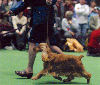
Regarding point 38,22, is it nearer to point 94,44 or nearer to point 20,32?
point 94,44

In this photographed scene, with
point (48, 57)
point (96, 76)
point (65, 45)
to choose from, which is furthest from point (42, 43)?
point (65, 45)

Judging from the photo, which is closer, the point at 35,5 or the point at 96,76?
the point at 35,5

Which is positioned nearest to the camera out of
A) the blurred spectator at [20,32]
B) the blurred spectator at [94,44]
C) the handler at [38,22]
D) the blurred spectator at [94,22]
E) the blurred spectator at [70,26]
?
the handler at [38,22]

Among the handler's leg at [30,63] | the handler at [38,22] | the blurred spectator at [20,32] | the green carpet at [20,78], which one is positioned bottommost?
the blurred spectator at [20,32]

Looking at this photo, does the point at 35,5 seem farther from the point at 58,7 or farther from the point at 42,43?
the point at 58,7

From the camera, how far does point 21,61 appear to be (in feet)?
29.9

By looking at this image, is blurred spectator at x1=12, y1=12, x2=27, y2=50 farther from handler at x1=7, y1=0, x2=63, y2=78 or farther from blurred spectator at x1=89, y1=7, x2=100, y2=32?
handler at x1=7, y1=0, x2=63, y2=78

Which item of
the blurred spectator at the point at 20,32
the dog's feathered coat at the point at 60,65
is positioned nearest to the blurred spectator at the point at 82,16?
the blurred spectator at the point at 20,32

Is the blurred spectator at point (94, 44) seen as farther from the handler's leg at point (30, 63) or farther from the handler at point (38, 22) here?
the handler's leg at point (30, 63)

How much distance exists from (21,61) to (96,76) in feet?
8.17

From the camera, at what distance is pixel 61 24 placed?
42.6ft

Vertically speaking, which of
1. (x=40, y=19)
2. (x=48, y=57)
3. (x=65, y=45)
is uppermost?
(x=40, y=19)

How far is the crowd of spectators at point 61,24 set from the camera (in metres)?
12.3

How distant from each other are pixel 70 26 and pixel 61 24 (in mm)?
274
